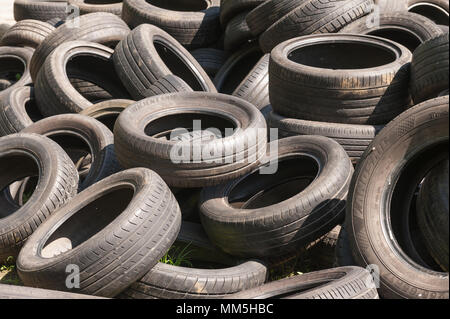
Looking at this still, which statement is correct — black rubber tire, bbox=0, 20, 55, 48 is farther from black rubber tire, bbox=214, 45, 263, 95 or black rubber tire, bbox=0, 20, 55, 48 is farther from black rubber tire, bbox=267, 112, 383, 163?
black rubber tire, bbox=267, 112, 383, 163

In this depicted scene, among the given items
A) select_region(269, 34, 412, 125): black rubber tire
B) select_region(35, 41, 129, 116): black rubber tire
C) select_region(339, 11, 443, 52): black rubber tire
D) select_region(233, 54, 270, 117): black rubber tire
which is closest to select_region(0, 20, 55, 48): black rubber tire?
select_region(35, 41, 129, 116): black rubber tire

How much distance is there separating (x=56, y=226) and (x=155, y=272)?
1.08m

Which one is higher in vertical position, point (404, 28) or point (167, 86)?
point (404, 28)

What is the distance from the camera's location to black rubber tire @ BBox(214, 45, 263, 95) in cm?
838

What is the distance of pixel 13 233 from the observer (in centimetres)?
549

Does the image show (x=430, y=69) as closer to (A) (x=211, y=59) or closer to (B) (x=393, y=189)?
(B) (x=393, y=189)

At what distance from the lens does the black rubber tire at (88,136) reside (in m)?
6.19

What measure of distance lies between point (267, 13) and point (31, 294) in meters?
4.47

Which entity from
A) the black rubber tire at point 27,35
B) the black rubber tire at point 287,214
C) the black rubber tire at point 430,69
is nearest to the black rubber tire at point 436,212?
the black rubber tire at point 287,214

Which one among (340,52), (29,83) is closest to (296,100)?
(340,52)

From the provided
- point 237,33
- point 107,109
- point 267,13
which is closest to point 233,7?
point 237,33

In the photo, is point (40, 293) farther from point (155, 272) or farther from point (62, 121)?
point (62, 121)

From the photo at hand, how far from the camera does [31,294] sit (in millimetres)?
4500

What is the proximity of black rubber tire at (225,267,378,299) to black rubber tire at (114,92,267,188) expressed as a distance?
48.3 inches
